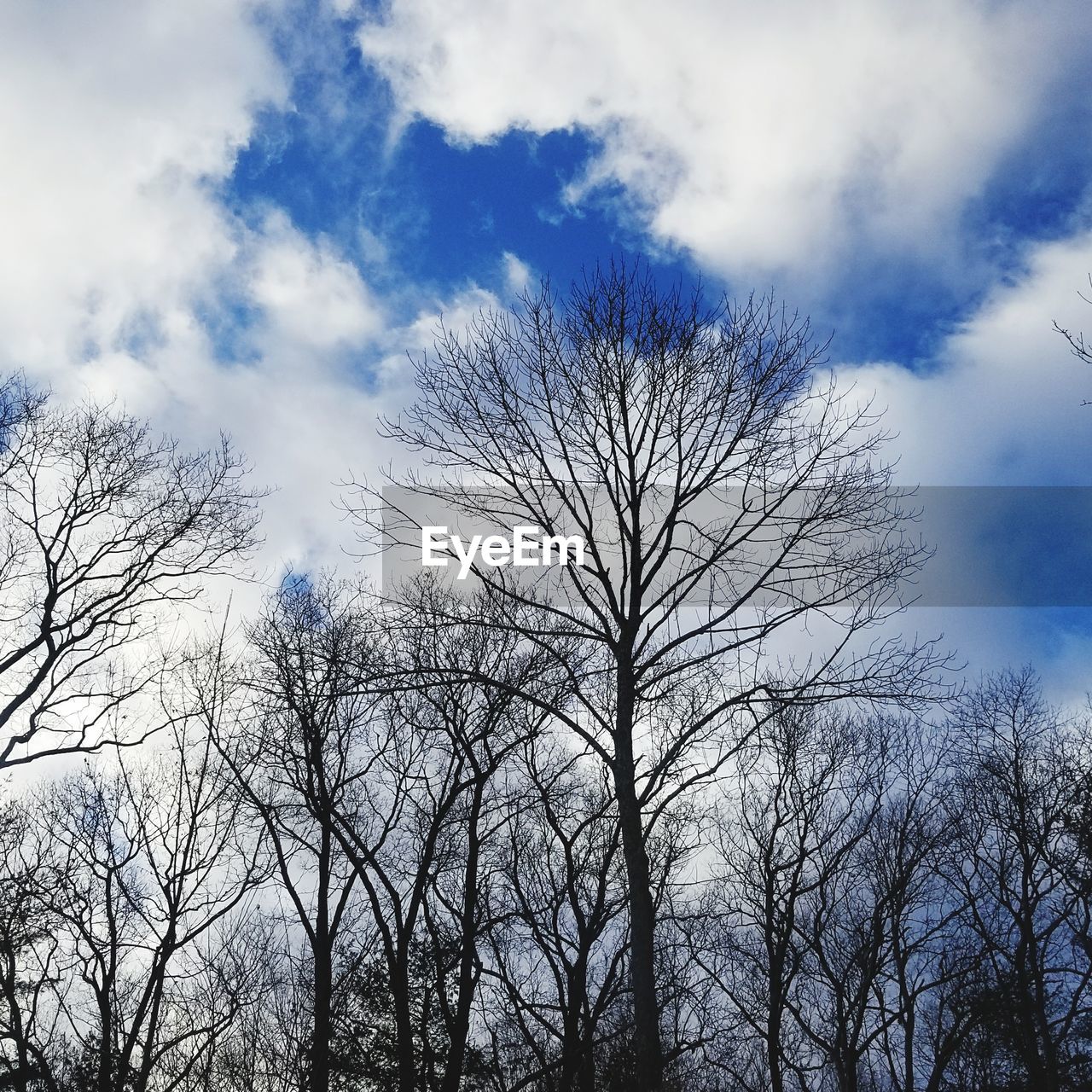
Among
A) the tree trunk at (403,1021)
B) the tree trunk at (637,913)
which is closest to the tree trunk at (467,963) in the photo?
the tree trunk at (403,1021)

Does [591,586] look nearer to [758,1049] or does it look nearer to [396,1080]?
[396,1080]

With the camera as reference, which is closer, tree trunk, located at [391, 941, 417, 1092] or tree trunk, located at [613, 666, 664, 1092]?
tree trunk, located at [613, 666, 664, 1092]

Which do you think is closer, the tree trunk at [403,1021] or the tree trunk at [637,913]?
the tree trunk at [637,913]

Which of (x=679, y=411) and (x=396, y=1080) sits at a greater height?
(x=679, y=411)

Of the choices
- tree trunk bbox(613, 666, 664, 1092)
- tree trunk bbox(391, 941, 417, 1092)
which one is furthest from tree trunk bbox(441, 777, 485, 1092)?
tree trunk bbox(613, 666, 664, 1092)

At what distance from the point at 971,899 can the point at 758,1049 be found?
780 cm

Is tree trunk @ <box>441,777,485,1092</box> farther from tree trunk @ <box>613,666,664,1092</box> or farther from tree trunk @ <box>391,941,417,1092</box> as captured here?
tree trunk @ <box>613,666,664,1092</box>

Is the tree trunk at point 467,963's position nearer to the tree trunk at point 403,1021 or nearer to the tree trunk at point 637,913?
the tree trunk at point 403,1021

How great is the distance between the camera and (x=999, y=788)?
877 inches

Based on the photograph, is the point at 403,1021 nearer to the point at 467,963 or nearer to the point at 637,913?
the point at 467,963

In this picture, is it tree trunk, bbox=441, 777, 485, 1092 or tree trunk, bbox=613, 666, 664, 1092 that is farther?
tree trunk, bbox=441, 777, 485, 1092

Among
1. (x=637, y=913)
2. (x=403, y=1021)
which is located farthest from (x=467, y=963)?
(x=637, y=913)

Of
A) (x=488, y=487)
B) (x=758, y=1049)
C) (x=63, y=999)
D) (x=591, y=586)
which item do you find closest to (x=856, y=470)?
(x=591, y=586)

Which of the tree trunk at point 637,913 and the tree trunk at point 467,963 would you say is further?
the tree trunk at point 467,963
